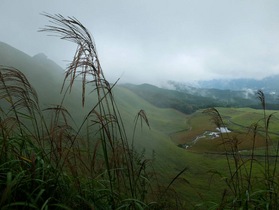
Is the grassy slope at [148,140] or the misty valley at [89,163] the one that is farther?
the grassy slope at [148,140]

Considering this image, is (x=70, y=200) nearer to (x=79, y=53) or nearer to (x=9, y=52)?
(x=79, y=53)

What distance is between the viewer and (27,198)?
2.56 m

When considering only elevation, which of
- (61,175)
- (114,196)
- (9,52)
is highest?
(9,52)

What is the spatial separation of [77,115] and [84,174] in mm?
65765

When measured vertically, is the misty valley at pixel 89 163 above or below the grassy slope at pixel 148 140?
above

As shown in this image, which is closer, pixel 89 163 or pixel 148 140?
pixel 89 163

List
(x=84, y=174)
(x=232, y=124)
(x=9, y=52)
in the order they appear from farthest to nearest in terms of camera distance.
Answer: (x=232, y=124) → (x=9, y=52) → (x=84, y=174)

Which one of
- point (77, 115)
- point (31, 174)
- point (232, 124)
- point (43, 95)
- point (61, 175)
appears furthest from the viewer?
point (232, 124)

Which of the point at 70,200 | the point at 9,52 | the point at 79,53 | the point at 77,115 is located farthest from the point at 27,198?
the point at 9,52

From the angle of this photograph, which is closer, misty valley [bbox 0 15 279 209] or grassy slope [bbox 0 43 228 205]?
misty valley [bbox 0 15 279 209]

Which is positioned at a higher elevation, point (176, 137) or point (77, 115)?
point (77, 115)

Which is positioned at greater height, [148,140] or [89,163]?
[89,163]

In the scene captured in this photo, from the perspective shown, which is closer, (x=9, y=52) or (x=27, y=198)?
(x=27, y=198)

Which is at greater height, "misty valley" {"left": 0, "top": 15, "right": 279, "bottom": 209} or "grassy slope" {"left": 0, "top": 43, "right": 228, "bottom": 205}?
"misty valley" {"left": 0, "top": 15, "right": 279, "bottom": 209}
